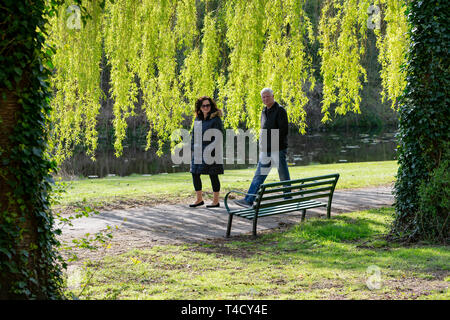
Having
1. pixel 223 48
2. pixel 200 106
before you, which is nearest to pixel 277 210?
pixel 200 106

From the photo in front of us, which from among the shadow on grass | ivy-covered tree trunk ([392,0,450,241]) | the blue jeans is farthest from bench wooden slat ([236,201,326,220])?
ivy-covered tree trunk ([392,0,450,241])

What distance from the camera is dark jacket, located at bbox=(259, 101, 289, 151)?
835 cm

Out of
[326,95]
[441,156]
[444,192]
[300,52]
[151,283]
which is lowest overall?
[151,283]

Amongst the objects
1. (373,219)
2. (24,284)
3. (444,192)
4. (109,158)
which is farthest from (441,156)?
(109,158)

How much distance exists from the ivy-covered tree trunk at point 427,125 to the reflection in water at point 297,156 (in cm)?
1467

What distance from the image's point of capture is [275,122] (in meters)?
8.37

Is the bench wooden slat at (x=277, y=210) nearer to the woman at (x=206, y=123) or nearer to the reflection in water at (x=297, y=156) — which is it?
the woman at (x=206, y=123)

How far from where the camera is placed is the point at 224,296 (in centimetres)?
429

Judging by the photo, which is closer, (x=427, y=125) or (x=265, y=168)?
(x=427, y=125)

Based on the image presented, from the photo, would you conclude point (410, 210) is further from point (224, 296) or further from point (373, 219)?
point (224, 296)

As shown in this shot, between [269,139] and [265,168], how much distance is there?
49 cm

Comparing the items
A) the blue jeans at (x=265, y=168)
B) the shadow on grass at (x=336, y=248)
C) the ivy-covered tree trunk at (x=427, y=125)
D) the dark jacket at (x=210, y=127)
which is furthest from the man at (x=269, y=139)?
the ivy-covered tree trunk at (x=427, y=125)

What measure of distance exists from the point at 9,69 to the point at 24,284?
142 cm

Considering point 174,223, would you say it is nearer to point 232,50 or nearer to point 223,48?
point 232,50
